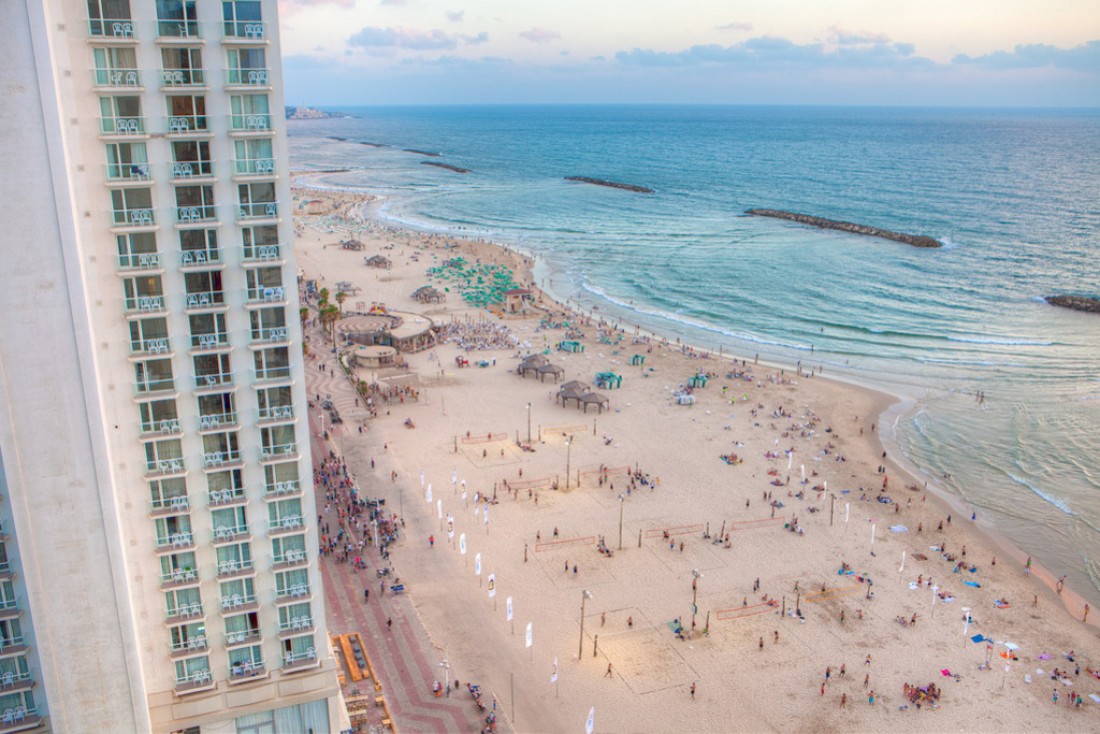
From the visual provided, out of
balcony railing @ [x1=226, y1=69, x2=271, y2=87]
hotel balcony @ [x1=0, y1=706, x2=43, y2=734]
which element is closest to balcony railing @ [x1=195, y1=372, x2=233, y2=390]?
balcony railing @ [x1=226, y1=69, x2=271, y2=87]

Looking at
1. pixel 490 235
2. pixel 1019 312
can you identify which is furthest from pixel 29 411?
pixel 490 235

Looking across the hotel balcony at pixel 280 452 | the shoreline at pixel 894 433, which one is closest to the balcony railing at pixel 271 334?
the hotel balcony at pixel 280 452

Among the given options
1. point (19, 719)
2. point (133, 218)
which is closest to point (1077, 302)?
point (133, 218)

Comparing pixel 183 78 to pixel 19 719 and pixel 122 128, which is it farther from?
pixel 19 719

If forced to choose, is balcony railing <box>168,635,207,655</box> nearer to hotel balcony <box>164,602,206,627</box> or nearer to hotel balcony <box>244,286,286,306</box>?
hotel balcony <box>164,602,206,627</box>

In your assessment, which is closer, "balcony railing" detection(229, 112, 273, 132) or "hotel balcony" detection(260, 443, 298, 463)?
"balcony railing" detection(229, 112, 273, 132)

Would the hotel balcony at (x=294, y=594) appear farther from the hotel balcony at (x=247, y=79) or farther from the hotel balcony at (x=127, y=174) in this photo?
the hotel balcony at (x=247, y=79)
